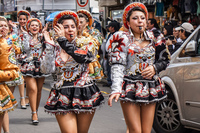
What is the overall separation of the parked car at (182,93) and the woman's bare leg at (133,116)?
1641 mm

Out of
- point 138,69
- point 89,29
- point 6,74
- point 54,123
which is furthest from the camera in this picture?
point 54,123

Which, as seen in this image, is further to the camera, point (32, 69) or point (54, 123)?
point (32, 69)

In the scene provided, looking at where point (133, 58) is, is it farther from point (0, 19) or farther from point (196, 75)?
point (0, 19)

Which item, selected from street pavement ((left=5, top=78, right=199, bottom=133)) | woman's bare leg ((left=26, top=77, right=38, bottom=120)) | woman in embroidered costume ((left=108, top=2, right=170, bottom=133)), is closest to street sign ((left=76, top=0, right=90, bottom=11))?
street pavement ((left=5, top=78, right=199, bottom=133))

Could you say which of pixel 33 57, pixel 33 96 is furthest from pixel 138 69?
pixel 33 57

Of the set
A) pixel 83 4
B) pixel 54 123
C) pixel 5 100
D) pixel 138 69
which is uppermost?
pixel 83 4

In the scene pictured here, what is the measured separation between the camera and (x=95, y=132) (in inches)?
306

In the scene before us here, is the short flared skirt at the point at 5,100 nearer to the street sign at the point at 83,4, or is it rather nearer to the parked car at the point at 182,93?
the parked car at the point at 182,93

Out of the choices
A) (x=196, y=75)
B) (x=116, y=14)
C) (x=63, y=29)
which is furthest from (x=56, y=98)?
(x=116, y=14)

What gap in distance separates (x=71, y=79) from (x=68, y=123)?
21.0 inches

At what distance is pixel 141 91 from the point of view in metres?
5.07

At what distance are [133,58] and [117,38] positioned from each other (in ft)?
1.01

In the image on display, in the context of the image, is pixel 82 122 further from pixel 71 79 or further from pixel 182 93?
pixel 182 93

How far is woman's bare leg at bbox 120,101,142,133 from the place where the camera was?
5008 mm
